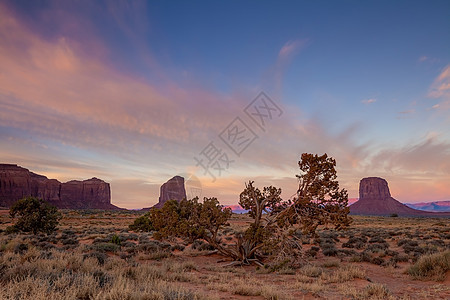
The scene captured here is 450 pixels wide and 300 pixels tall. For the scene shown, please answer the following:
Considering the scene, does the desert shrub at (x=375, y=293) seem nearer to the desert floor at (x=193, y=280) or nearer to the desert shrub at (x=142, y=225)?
the desert floor at (x=193, y=280)

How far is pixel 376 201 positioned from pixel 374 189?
11.5 metres

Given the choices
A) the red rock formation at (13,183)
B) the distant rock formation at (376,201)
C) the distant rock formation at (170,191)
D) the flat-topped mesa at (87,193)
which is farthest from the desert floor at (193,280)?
the distant rock formation at (376,201)

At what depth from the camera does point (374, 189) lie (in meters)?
186

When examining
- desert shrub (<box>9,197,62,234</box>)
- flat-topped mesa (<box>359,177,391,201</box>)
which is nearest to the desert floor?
desert shrub (<box>9,197,62,234</box>)

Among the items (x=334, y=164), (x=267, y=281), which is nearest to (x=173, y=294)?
(x=267, y=281)

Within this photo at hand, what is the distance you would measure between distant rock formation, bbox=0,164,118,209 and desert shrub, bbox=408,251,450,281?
165 metres

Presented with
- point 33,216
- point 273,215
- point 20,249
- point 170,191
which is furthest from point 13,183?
point 273,215

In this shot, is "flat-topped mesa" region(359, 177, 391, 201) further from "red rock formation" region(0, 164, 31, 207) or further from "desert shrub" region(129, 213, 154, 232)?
"red rock formation" region(0, 164, 31, 207)

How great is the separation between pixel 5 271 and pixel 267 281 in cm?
838

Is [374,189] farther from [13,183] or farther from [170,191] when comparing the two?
[13,183]

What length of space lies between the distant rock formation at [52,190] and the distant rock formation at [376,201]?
529ft

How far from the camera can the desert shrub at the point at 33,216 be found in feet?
82.2

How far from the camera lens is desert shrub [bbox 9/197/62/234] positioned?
82.2 feet

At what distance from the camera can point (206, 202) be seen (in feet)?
47.9
